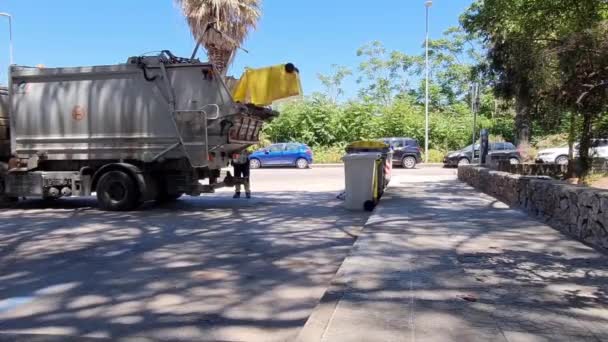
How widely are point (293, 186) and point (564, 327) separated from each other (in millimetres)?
14001

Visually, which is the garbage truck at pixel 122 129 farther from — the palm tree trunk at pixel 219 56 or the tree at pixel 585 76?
the palm tree trunk at pixel 219 56

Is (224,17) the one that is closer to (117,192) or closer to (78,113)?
(78,113)

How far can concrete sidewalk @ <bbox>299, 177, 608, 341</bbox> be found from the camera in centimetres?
389

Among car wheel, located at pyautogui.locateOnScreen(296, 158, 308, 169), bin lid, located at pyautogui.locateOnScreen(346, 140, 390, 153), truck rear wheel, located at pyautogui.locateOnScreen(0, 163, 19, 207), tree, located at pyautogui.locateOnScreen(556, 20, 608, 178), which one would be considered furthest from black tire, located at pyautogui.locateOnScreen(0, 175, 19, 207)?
car wheel, located at pyautogui.locateOnScreen(296, 158, 308, 169)

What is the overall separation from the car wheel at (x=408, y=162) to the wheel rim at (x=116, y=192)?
1969cm

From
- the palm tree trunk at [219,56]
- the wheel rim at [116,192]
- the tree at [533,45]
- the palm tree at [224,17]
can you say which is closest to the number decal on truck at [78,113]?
the wheel rim at [116,192]

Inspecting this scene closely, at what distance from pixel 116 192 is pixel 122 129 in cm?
134

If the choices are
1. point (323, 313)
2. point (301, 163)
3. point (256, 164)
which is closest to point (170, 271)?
point (323, 313)

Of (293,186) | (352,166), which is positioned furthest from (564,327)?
(293,186)

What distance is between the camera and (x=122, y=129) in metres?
11.4

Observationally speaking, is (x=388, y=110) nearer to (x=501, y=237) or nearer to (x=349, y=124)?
(x=349, y=124)

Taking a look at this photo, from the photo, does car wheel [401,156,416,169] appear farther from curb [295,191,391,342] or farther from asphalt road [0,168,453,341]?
curb [295,191,391,342]

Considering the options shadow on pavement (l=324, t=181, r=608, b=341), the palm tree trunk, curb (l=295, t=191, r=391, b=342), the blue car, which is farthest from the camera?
the blue car

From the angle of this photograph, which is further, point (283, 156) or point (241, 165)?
point (283, 156)
